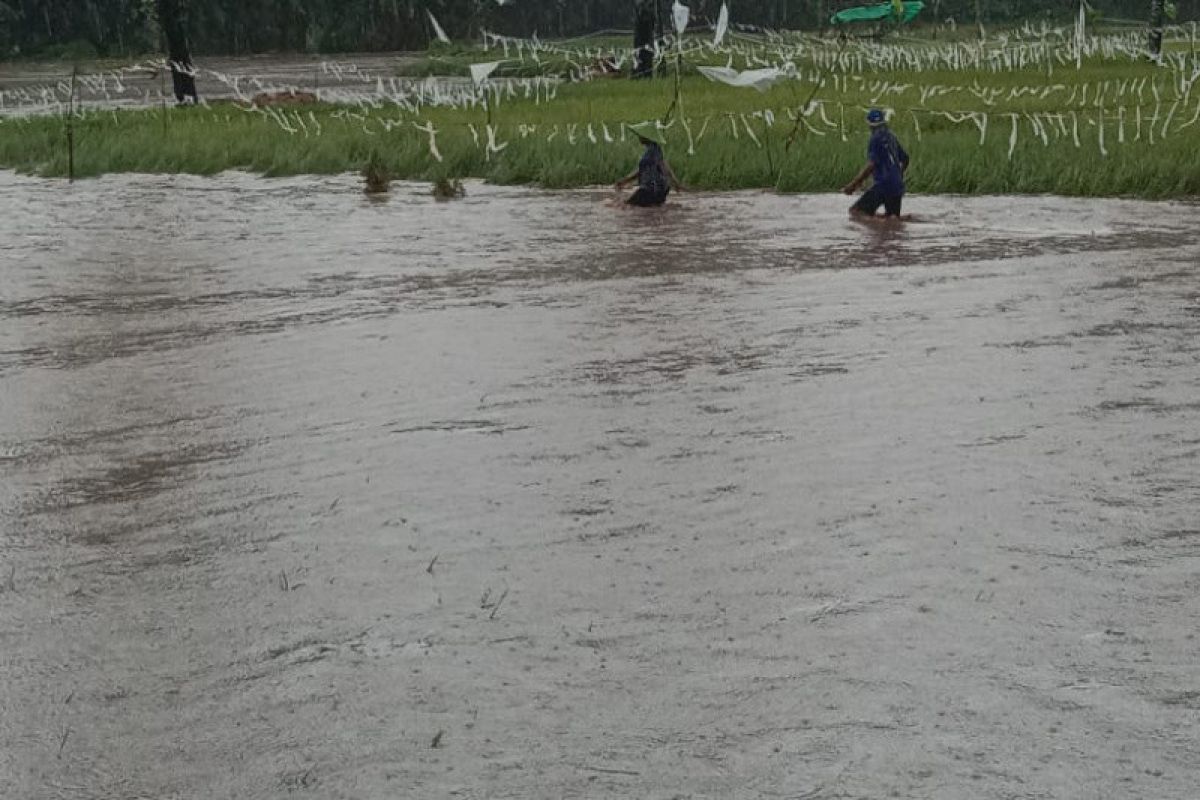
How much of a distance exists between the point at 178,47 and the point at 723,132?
1515cm

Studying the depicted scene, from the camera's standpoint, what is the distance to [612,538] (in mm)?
5902

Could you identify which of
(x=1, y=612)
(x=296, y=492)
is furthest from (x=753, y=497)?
(x=1, y=612)

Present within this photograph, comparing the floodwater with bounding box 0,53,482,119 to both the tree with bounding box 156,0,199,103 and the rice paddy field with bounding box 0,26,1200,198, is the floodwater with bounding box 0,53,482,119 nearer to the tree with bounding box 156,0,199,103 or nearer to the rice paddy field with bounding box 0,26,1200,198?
the tree with bounding box 156,0,199,103

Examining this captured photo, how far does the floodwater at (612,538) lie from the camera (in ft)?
13.9

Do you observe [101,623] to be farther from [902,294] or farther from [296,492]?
[902,294]

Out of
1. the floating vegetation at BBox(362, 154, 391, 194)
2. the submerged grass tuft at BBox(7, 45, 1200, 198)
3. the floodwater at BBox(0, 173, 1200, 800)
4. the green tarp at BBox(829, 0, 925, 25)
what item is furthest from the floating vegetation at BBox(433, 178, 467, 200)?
the green tarp at BBox(829, 0, 925, 25)

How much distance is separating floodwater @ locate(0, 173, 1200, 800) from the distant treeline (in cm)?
4250

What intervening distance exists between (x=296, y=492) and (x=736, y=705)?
2.69 meters

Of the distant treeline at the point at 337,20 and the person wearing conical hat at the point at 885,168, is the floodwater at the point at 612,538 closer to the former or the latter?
the person wearing conical hat at the point at 885,168

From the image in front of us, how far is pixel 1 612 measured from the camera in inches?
210

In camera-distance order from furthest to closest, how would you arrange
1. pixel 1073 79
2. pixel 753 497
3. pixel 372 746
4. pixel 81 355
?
pixel 1073 79, pixel 81 355, pixel 753 497, pixel 372 746

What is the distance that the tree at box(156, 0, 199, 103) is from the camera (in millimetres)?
30062

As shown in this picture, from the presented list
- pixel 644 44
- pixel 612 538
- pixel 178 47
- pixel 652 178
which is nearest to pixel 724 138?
pixel 652 178

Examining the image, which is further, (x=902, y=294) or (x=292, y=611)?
(x=902, y=294)
